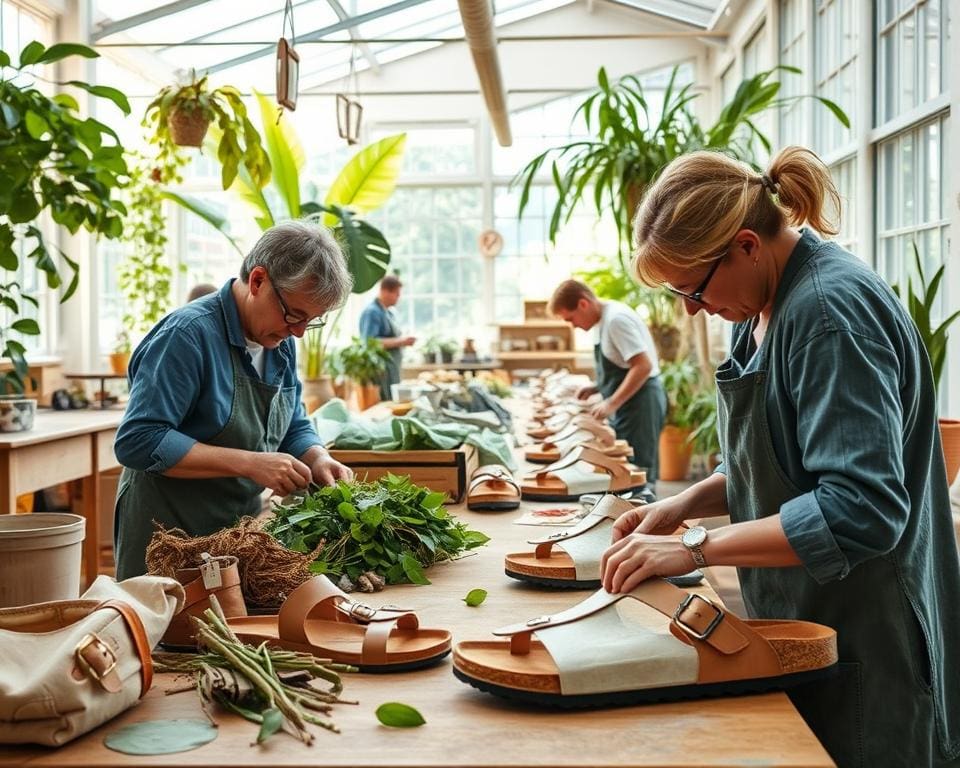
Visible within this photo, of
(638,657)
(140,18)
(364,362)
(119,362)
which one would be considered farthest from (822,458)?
(140,18)

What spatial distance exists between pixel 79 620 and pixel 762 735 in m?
0.87

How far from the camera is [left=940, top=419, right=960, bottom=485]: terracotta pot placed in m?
3.60

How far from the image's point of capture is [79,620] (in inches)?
54.0

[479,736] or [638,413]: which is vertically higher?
[638,413]

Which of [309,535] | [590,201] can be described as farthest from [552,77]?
[309,535]

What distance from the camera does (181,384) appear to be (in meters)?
2.34

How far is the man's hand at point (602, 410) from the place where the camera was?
15.9 ft

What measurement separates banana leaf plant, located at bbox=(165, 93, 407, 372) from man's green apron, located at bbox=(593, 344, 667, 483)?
5.31ft

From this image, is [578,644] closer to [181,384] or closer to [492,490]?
[181,384]

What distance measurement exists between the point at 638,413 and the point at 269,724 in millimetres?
4634

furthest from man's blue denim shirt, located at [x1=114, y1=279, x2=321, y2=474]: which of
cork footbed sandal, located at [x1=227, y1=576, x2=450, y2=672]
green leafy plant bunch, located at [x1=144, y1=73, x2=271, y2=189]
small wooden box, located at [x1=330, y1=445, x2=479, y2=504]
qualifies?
green leafy plant bunch, located at [x1=144, y1=73, x2=271, y2=189]

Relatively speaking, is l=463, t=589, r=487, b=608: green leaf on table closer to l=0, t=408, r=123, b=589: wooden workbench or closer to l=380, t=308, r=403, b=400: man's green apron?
l=0, t=408, r=123, b=589: wooden workbench

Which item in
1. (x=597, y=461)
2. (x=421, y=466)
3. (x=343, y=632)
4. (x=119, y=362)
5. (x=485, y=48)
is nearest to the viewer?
→ (x=343, y=632)

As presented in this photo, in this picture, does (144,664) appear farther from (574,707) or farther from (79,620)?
(574,707)
